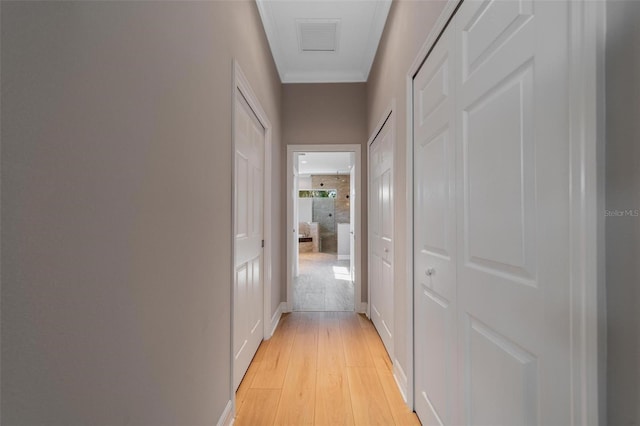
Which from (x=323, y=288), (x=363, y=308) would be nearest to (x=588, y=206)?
(x=363, y=308)

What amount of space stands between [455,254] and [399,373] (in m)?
1.17

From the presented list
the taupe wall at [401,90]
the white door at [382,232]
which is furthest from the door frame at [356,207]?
the taupe wall at [401,90]

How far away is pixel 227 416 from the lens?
1.56m

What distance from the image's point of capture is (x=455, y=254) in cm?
119

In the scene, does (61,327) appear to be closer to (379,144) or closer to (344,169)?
(379,144)

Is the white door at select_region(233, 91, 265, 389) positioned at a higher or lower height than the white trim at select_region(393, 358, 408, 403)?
higher

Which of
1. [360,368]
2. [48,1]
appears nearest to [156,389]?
[48,1]

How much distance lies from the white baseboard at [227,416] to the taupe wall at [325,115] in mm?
2109

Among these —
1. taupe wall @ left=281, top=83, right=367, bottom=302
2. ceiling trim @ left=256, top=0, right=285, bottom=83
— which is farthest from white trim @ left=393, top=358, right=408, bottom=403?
ceiling trim @ left=256, top=0, right=285, bottom=83

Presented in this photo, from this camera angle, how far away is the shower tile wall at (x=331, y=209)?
998cm

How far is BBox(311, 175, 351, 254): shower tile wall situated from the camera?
998 cm

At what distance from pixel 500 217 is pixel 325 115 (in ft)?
9.43

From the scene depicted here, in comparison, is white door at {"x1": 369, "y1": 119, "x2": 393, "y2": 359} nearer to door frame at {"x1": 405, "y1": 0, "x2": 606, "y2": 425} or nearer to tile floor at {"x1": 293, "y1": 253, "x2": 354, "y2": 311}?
tile floor at {"x1": 293, "y1": 253, "x2": 354, "y2": 311}

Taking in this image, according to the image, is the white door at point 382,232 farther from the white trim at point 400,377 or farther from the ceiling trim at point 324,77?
the ceiling trim at point 324,77
